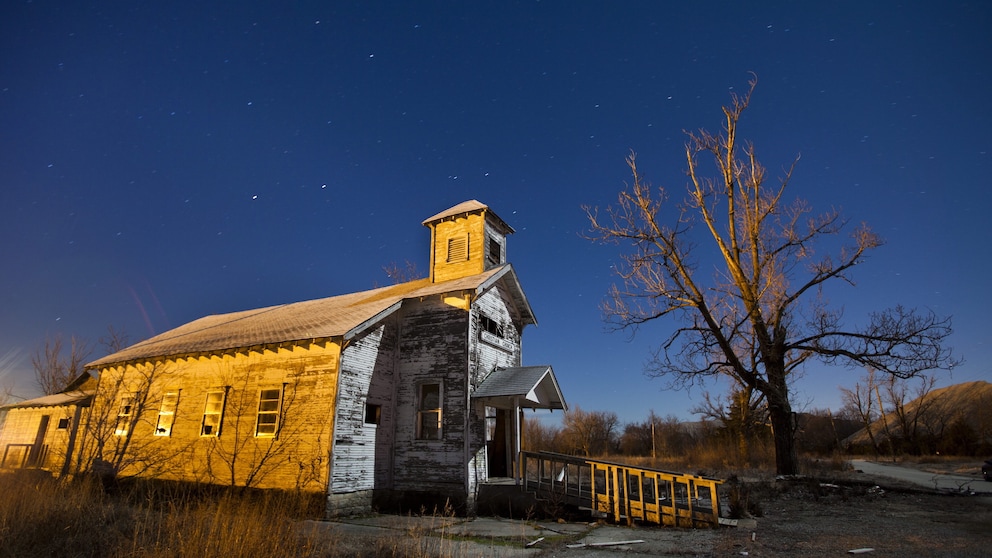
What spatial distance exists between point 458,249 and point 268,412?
786 centimetres

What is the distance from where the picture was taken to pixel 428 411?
49.8 ft

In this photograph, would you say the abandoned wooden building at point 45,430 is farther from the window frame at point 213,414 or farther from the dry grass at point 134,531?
the dry grass at point 134,531

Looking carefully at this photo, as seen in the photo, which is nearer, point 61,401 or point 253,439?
point 253,439

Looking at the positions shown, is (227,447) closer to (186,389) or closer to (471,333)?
(186,389)

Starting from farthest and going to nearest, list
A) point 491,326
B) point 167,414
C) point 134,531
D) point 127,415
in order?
point 127,415 < point 167,414 < point 491,326 < point 134,531

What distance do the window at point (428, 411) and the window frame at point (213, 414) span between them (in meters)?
5.91

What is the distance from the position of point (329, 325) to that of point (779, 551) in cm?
1160

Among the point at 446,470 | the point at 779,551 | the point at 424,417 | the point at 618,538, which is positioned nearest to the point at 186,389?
the point at 424,417

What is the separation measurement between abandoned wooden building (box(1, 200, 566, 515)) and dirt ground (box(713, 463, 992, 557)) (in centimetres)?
650

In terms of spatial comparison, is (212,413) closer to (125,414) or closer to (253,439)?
(253,439)

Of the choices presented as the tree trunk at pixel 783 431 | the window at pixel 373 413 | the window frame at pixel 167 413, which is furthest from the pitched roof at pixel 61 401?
the tree trunk at pixel 783 431

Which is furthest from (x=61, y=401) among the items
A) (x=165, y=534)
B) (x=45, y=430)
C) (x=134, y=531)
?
(x=165, y=534)

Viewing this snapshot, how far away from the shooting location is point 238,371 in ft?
52.1

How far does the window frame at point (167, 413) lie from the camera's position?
1686 centimetres
